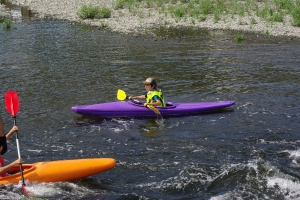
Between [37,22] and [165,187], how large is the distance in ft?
49.6

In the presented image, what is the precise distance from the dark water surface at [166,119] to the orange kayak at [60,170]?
11cm

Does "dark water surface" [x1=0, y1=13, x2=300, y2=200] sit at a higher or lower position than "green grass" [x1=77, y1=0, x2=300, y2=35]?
lower

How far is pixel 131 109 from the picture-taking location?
1004cm

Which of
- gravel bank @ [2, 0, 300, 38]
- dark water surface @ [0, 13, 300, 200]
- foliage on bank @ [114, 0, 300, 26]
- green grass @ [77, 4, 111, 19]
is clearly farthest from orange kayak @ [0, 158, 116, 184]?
green grass @ [77, 4, 111, 19]

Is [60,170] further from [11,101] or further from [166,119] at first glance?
[166,119]

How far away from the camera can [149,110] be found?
394 inches

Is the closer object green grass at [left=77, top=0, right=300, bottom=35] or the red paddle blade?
the red paddle blade

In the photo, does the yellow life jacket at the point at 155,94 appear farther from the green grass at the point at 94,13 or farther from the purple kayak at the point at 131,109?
the green grass at the point at 94,13

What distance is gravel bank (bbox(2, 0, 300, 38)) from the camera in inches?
727

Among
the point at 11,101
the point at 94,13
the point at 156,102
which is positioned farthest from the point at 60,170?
the point at 94,13

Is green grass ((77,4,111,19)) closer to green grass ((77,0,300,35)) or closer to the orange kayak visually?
green grass ((77,0,300,35))

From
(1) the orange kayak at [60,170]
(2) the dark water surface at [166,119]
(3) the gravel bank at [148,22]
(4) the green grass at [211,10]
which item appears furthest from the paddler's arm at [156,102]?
(4) the green grass at [211,10]

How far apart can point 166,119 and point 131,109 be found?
757mm

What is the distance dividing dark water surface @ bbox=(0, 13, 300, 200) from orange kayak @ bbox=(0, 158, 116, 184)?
110mm
